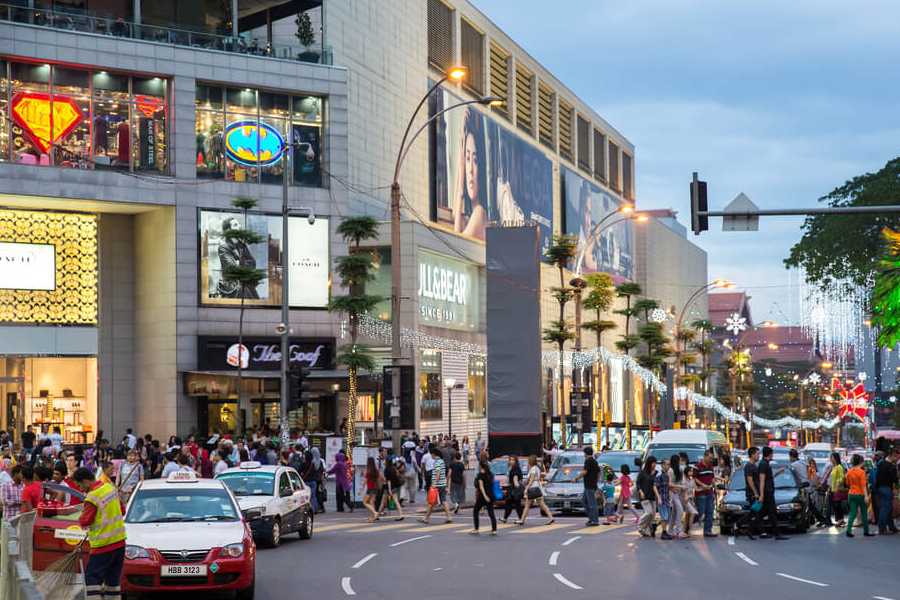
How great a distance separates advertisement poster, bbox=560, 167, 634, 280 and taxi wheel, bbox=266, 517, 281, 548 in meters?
67.8

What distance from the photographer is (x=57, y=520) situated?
A: 48.6 ft

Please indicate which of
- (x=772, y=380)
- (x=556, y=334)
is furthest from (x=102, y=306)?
(x=772, y=380)

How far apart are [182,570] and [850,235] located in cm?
4440

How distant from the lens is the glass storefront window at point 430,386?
61875 millimetres

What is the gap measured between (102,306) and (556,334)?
2154 cm

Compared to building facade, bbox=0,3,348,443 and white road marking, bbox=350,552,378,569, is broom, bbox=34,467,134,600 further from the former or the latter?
building facade, bbox=0,3,348,443

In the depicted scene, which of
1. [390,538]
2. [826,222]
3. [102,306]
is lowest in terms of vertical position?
[390,538]

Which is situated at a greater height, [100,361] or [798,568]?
[100,361]

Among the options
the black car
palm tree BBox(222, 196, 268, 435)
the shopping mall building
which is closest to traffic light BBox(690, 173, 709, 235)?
the black car

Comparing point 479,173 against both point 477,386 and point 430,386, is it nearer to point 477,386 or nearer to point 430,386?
point 477,386

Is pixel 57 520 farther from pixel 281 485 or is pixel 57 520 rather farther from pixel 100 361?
pixel 100 361

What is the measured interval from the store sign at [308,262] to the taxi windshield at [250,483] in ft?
104

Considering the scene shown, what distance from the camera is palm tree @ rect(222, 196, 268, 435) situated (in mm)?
47031

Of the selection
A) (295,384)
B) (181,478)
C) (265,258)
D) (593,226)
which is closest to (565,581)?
(181,478)
